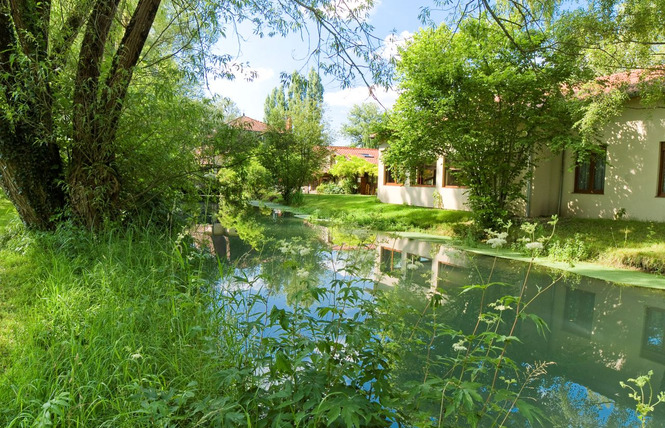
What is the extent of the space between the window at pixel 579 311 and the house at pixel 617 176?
15.3ft

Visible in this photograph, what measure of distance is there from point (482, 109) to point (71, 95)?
898 centimetres

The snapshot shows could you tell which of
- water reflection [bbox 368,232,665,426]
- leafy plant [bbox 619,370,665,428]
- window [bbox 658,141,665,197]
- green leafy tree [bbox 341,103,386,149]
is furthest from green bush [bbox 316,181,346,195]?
leafy plant [bbox 619,370,665,428]

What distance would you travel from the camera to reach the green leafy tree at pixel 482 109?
9984 mm

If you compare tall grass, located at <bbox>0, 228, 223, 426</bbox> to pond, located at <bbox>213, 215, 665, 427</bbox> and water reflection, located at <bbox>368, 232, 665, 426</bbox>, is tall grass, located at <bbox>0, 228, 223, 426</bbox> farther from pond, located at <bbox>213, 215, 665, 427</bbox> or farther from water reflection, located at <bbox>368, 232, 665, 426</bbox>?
water reflection, located at <bbox>368, 232, 665, 426</bbox>

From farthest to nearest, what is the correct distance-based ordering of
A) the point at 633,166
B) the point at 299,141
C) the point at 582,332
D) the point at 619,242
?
the point at 299,141 < the point at 633,166 < the point at 619,242 < the point at 582,332

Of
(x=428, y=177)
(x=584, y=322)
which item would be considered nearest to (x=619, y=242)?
(x=584, y=322)

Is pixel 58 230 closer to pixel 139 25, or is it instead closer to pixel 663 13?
pixel 139 25

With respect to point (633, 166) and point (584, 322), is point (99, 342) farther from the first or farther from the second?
point (633, 166)

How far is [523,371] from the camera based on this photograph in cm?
368

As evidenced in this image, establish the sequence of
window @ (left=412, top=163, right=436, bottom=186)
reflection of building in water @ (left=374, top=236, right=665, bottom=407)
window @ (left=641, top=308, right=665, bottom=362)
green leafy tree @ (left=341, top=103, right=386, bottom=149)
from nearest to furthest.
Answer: reflection of building in water @ (left=374, top=236, right=665, bottom=407) → window @ (left=641, top=308, right=665, bottom=362) → window @ (left=412, top=163, right=436, bottom=186) → green leafy tree @ (left=341, top=103, right=386, bottom=149)

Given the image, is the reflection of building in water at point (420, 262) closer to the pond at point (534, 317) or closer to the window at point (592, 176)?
the pond at point (534, 317)

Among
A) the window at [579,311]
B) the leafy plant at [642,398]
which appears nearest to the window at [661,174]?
the window at [579,311]

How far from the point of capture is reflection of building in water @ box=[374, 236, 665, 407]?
3.79 meters

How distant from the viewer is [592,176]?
12.2 meters
